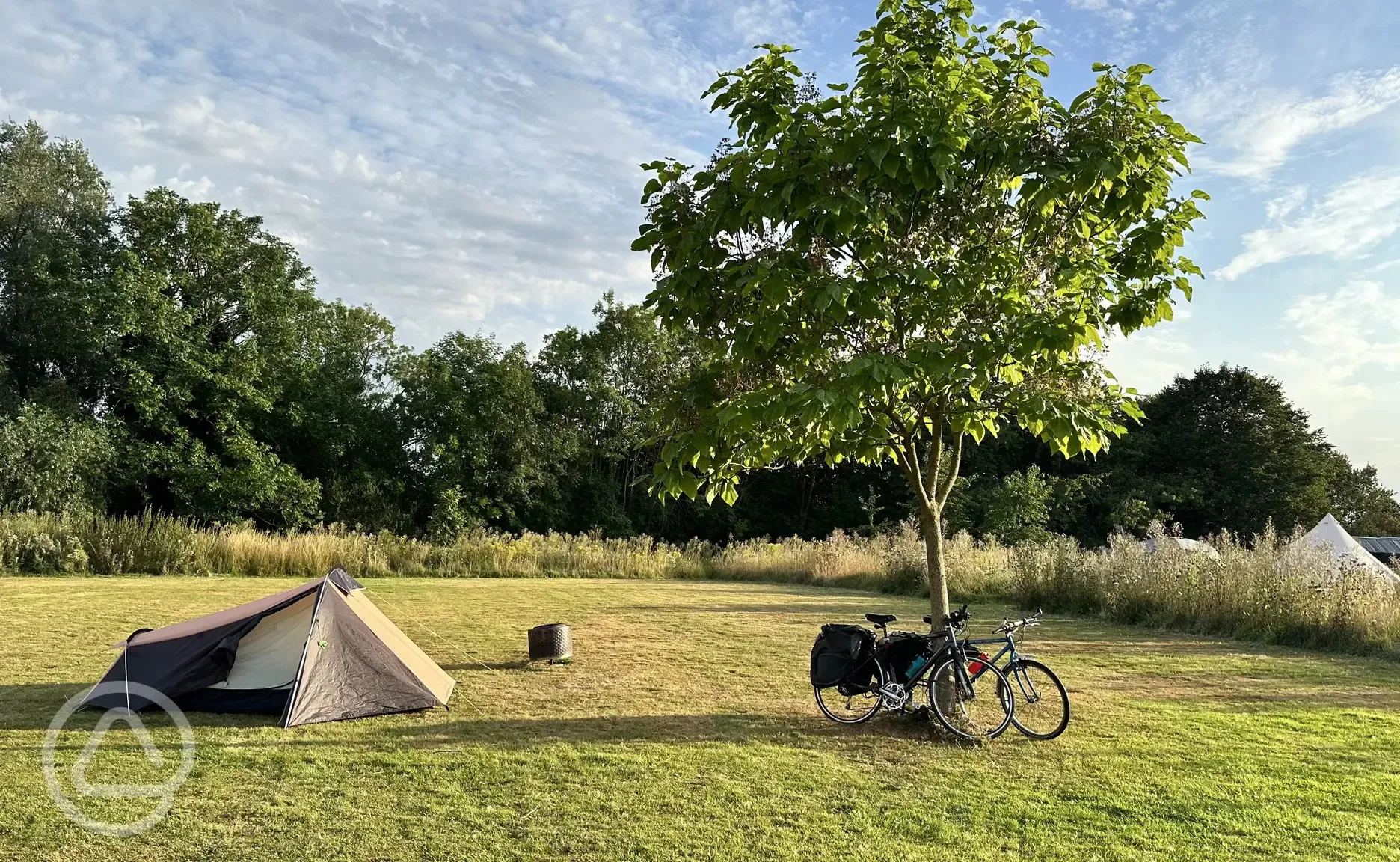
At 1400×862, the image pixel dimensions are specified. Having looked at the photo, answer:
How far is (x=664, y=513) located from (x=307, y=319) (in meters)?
14.9

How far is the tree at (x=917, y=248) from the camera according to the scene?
5125mm

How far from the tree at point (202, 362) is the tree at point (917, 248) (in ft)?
77.7

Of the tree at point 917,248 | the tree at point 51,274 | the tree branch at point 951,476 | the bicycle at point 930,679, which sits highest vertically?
the tree at point 51,274

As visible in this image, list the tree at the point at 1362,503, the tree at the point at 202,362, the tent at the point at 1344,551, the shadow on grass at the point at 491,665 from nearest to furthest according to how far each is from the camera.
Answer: the shadow on grass at the point at 491,665, the tent at the point at 1344,551, the tree at the point at 202,362, the tree at the point at 1362,503

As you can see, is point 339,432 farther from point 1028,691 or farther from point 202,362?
point 1028,691

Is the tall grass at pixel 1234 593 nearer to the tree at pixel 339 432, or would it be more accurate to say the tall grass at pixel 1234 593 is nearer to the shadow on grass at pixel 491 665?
the shadow on grass at pixel 491 665

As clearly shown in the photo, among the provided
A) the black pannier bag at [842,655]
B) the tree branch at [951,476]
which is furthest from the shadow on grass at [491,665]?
the tree branch at [951,476]

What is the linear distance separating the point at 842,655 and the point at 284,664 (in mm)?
4240

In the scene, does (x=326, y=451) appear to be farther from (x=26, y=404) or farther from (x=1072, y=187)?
(x=1072, y=187)

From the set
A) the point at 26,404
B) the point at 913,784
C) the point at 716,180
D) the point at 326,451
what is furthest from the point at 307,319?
the point at 913,784

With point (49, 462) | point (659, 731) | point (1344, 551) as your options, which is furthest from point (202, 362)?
point (1344, 551)

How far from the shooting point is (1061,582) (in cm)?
1447

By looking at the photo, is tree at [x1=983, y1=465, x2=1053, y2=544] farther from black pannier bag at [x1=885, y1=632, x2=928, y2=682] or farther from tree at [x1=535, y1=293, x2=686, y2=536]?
black pannier bag at [x1=885, y1=632, x2=928, y2=682]

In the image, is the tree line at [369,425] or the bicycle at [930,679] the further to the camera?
the tree line at [369,425]
